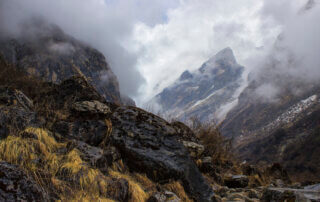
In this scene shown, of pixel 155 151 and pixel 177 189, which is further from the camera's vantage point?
pixel 155 151

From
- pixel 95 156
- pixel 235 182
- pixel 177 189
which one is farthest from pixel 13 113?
pixel 235 182

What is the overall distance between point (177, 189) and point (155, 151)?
1.29 meters

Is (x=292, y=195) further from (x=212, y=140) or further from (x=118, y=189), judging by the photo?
(x=212, y=140)

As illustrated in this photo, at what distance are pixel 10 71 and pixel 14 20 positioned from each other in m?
87.8

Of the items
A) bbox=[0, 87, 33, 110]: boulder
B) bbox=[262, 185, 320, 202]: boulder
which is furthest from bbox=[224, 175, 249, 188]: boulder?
bbox=[0, 87, 33, 110]: boulder

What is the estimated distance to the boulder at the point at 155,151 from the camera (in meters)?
6.31

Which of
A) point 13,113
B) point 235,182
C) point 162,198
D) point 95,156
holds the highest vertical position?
point 13,113

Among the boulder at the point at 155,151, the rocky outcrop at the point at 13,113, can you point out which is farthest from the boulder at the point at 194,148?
the rocky outcrop at the point at 13,113

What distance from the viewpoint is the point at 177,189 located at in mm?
5996

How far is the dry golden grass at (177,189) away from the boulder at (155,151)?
0.21 m

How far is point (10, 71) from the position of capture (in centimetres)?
933

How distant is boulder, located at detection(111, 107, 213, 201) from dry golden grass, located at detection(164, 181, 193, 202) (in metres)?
0.21

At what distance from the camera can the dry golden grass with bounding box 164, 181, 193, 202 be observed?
593 cm

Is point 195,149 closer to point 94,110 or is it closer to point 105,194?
point 94,110
